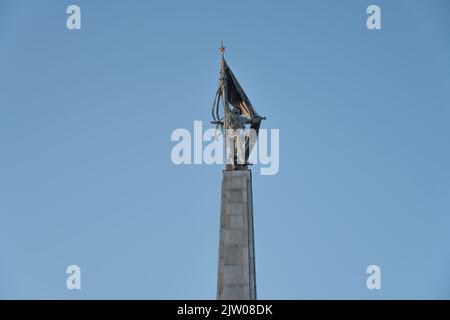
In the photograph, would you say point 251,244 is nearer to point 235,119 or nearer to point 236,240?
point 236,240

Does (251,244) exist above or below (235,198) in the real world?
below

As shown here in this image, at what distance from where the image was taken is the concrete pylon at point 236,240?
49.1 metres

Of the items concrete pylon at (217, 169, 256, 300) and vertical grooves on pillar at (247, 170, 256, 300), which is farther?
vertical grooves on pillar at (247, 170, 256, 300)

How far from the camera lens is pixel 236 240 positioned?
164 ft

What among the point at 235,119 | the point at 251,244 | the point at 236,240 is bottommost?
the point at 251,244

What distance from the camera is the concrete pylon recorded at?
1933 inches

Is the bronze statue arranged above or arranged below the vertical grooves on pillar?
above

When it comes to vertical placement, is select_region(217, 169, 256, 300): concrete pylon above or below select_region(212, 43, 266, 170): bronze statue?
below

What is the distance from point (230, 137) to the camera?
5316cm

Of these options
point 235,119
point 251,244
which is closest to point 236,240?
point 251,244
